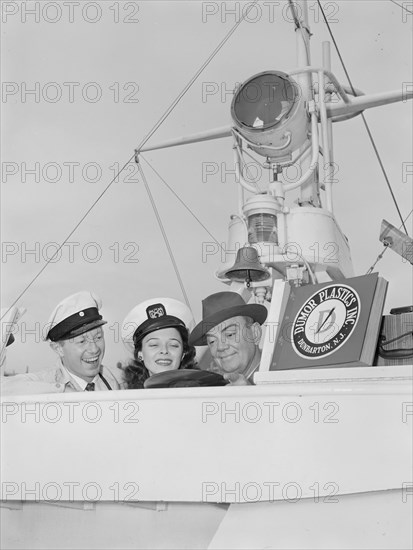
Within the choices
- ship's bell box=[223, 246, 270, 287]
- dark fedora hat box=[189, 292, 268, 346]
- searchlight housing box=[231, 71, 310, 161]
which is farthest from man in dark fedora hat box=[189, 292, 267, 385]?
searchlight housing box=[231, 71, 310, 161]

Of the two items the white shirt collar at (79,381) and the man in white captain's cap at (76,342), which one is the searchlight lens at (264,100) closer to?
the man in white captain's cap at (76,342)

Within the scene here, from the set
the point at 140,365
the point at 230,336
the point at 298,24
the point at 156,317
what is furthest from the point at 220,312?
the point at 298,24

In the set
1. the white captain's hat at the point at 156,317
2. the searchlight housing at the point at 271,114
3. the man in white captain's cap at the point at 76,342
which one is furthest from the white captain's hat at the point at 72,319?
the searchlight housing at the point at 271,114

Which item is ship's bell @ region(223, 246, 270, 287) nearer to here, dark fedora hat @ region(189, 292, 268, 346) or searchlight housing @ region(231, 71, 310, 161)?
searchlight housing @ region(231, 71, 310, 161)

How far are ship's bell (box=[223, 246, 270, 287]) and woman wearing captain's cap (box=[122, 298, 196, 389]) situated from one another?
115cm

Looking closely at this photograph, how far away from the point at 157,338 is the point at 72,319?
1.24 feet

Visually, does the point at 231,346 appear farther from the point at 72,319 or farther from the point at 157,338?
the point at 72,319

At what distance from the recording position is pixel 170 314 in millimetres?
3346

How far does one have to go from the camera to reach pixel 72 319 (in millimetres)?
3354

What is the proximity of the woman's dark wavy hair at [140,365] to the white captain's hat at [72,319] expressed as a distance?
0.21m

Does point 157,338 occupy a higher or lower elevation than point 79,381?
higher

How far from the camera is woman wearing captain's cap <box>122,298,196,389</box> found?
3.24 metres

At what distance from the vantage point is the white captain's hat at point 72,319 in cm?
335

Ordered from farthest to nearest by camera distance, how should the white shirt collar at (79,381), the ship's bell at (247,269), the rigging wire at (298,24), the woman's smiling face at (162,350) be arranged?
the rigging wire at (298,24) → the ship's bell at (247,269) → the white shirt collar at (79,381) → the woman's smiling face at (162,350)
